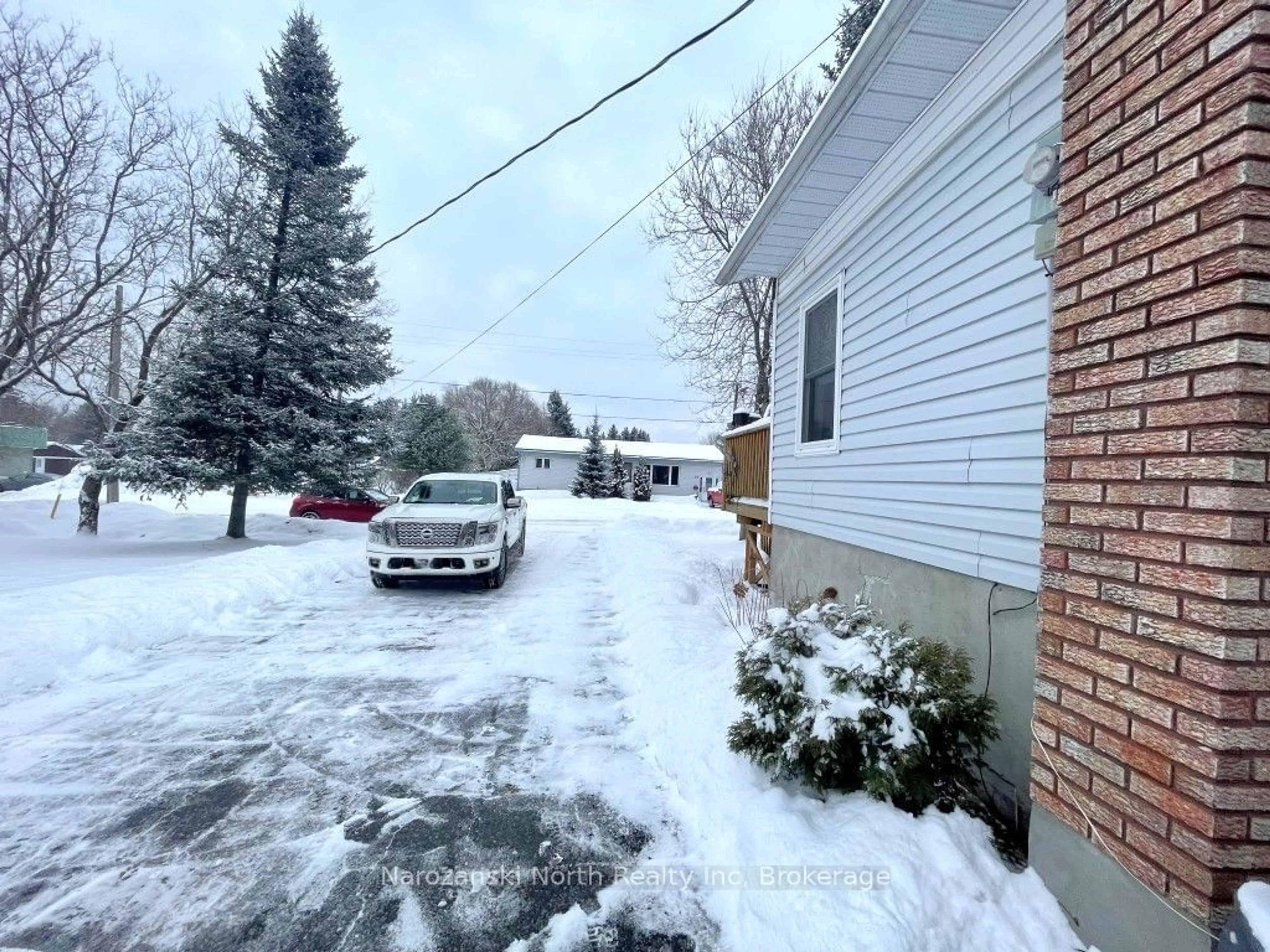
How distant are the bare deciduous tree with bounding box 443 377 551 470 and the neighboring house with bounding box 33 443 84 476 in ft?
106

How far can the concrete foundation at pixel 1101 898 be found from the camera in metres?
1.66

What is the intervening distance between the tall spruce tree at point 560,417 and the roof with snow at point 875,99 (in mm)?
49735

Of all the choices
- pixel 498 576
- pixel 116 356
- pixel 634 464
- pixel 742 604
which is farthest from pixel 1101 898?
pixel 634 464

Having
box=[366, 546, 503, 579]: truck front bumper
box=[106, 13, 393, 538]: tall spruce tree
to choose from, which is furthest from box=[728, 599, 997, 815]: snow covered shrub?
box=[106, 13, 393, 538]: tall spruce tree

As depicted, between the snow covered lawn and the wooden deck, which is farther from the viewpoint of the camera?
the wooden deck

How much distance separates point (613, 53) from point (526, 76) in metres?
2.07

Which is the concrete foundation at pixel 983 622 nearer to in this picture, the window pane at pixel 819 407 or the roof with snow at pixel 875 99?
the window pane at pixel 819 407

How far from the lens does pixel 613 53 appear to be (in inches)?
255

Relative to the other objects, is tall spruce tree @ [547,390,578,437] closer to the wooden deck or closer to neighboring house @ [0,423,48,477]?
neighboring house @ [0,423,48,477]

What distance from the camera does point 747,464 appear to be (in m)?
9.30

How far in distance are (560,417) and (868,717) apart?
176 ft

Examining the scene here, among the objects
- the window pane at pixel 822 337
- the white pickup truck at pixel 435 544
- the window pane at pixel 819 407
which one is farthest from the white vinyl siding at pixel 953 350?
the white pickup truck at pixel 435 544

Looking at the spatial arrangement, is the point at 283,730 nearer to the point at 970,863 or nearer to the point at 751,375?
the point at 970,863

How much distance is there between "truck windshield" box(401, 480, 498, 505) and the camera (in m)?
9.80
